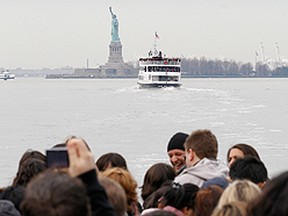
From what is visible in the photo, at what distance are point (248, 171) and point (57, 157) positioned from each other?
1.64 meters

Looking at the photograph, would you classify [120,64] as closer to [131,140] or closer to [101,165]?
[131,140]

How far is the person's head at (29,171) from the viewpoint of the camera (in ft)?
13.5

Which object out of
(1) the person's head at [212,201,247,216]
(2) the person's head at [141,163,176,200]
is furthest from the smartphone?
(2) the person's head at [141,163,176,200]

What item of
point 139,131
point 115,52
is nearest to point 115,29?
point 115,52

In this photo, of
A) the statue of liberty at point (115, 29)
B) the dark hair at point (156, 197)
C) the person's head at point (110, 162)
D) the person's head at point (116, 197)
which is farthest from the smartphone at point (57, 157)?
the statue of liberty at point (115, 29)

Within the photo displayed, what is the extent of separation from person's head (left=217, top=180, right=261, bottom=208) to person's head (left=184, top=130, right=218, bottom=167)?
4.83 feet

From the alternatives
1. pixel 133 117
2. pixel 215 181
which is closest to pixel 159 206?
pixel 215 181

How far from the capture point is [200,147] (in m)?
4.68

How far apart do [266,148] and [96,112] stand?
19374mm

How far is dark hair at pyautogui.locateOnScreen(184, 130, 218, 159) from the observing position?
184 inches

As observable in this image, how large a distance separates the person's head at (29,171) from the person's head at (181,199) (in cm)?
73

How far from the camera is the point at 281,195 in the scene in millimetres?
1962

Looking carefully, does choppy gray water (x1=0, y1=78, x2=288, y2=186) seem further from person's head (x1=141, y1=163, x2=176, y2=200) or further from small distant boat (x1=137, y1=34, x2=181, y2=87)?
small distant boat (x1=137, y1=34, x2=181, y2=87)

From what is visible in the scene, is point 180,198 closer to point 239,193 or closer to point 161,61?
point 239,193
